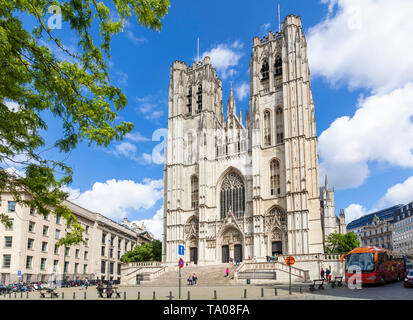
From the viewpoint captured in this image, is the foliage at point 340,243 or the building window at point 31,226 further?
the foliage at point 340,243

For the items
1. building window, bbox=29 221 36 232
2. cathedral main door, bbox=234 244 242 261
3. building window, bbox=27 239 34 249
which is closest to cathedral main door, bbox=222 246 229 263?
cathedral main door, bbox=234 244 242 261

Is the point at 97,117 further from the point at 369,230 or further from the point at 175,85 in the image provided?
the point at 369,230

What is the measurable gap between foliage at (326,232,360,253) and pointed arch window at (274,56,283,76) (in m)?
23.9

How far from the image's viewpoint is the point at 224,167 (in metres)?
Answer: 52.3

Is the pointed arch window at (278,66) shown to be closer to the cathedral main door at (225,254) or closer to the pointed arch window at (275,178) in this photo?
the pointed arch window at (275,178)

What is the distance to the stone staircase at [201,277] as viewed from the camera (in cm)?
3728

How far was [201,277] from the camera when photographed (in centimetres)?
4000

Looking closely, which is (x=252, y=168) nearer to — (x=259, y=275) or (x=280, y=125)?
(x=280, y=125)

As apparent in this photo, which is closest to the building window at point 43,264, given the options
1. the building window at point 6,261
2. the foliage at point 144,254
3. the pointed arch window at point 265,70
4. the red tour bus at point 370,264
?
the building window at point 6,261

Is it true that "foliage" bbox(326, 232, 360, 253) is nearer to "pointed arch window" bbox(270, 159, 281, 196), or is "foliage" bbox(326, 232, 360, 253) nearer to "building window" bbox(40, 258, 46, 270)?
"pointed arch window" bbox(270, 159, 281, 196)

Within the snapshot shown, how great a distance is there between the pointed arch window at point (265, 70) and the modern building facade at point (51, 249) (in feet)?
108

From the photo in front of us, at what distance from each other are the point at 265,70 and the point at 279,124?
31.3 ft

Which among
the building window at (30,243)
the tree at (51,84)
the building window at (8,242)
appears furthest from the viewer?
the building window at (30,243)

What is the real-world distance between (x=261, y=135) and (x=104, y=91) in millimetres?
43840
